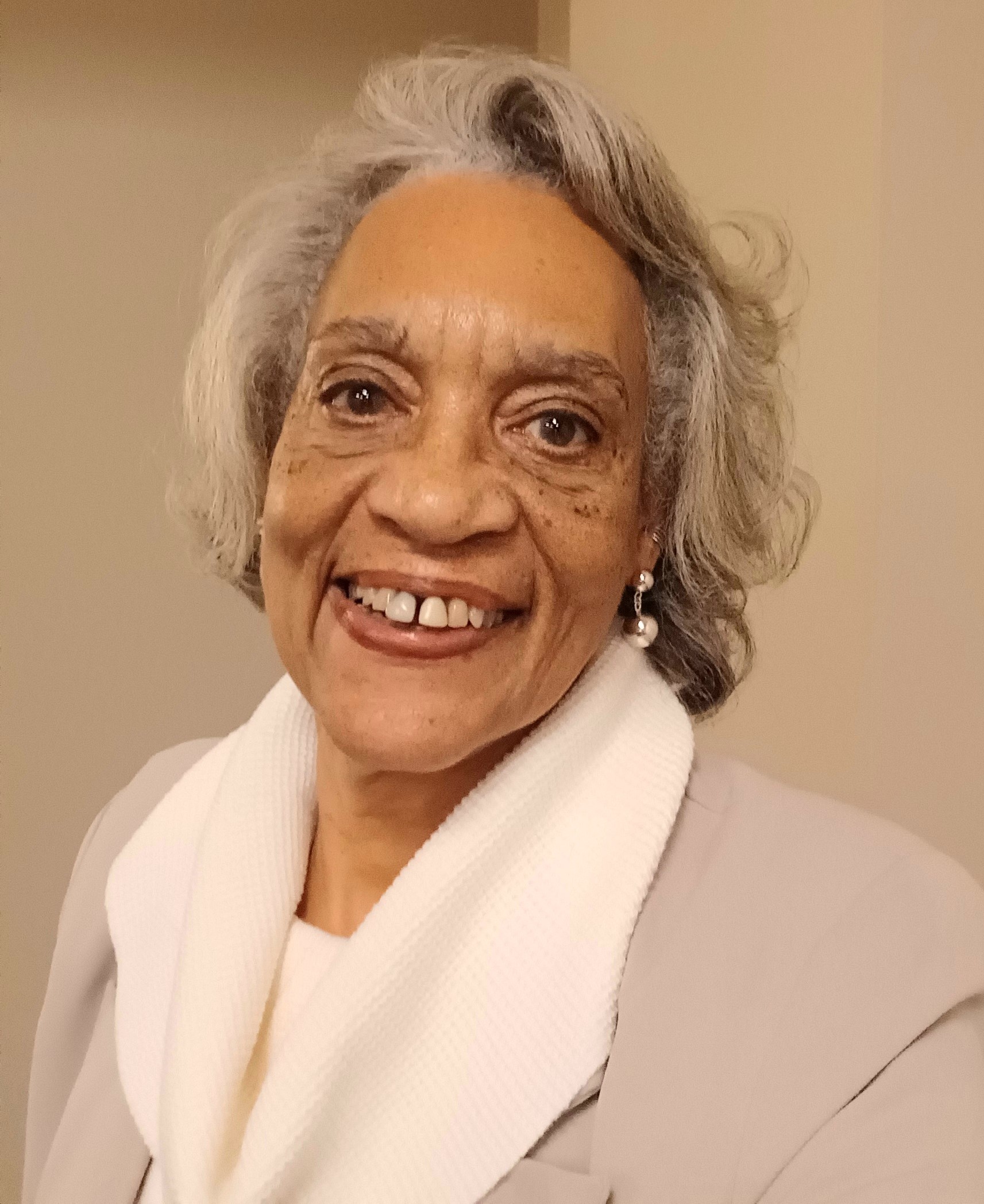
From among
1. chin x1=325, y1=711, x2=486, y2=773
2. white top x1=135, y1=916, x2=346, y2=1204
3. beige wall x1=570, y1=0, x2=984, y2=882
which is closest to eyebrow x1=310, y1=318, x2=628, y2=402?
chin x1=325, y1=711, x2=486, y2=773

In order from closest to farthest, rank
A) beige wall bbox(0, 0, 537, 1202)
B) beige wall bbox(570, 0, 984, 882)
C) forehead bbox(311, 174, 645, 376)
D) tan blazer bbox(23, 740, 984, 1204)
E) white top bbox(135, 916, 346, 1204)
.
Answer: tan blazer bbox(23, 740, 984, 1204)
forehead bbox(311, 174, 645, 376)
white top bbox(135, 916, 346, 1204)
beige wall bbox(570, 0, 984, 882)
beige wall bbox(0, 0, 537, 1202)

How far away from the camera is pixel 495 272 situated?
77cm

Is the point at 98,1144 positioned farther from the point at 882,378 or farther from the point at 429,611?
the point at 882,378

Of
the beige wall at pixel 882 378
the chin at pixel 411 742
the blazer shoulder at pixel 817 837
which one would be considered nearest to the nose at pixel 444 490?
the chin at pixel 411 742

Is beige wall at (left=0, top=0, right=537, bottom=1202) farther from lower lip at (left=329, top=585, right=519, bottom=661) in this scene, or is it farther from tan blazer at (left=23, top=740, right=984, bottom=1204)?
tan blazer at (left=23, top=740, right=984, bottom=1204)

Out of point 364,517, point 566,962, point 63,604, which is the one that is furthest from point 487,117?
point 63,604

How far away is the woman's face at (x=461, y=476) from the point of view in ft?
2.53

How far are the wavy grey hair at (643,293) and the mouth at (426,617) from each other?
226 millimetres

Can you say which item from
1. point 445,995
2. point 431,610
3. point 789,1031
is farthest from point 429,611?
point 789,1031

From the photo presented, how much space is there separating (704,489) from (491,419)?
0.77 ft

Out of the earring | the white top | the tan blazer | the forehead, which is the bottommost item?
the white top

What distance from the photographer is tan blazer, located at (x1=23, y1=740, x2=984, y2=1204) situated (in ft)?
2.12

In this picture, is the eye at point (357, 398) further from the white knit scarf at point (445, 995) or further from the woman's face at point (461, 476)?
the white knit scarf at point (445, 995)

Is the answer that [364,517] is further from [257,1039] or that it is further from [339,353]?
[257,1039]
